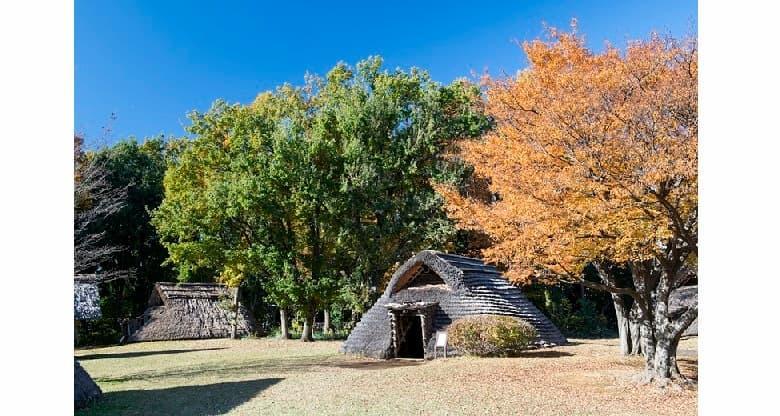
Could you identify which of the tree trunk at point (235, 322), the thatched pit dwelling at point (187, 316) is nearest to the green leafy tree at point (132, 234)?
the thatched pit dwelling at point (187, 316)

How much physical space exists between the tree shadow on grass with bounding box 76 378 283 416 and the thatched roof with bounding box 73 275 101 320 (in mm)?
11588

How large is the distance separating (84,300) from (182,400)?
13877 millimetres

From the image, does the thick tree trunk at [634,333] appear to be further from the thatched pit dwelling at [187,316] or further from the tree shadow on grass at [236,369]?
the thatched pit dwelling at [187,316]

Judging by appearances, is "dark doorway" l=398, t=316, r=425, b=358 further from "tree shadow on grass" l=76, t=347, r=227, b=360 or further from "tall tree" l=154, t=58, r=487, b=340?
"tree shadow on grass" l=76, t=347, r=227, b=360

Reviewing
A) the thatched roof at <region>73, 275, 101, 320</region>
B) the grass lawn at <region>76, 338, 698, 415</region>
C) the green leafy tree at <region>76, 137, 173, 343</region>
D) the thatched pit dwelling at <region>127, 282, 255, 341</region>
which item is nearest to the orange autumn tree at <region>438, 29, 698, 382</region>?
the grass lawn at <region>76, 338, 698, 415</region>

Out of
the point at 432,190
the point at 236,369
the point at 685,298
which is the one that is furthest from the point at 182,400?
the point at 685,298

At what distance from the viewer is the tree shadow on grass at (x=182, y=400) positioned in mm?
8383

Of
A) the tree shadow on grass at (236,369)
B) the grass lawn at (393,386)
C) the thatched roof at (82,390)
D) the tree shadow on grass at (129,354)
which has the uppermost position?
the thatched roof at (82,390)

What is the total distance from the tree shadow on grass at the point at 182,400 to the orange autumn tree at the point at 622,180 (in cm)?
565

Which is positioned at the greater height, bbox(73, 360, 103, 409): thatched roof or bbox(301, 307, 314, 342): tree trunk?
bbox(73, 360, 103, 409): thatched roof

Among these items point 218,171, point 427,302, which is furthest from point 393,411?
point 218,171

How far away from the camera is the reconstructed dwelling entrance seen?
583 inches
